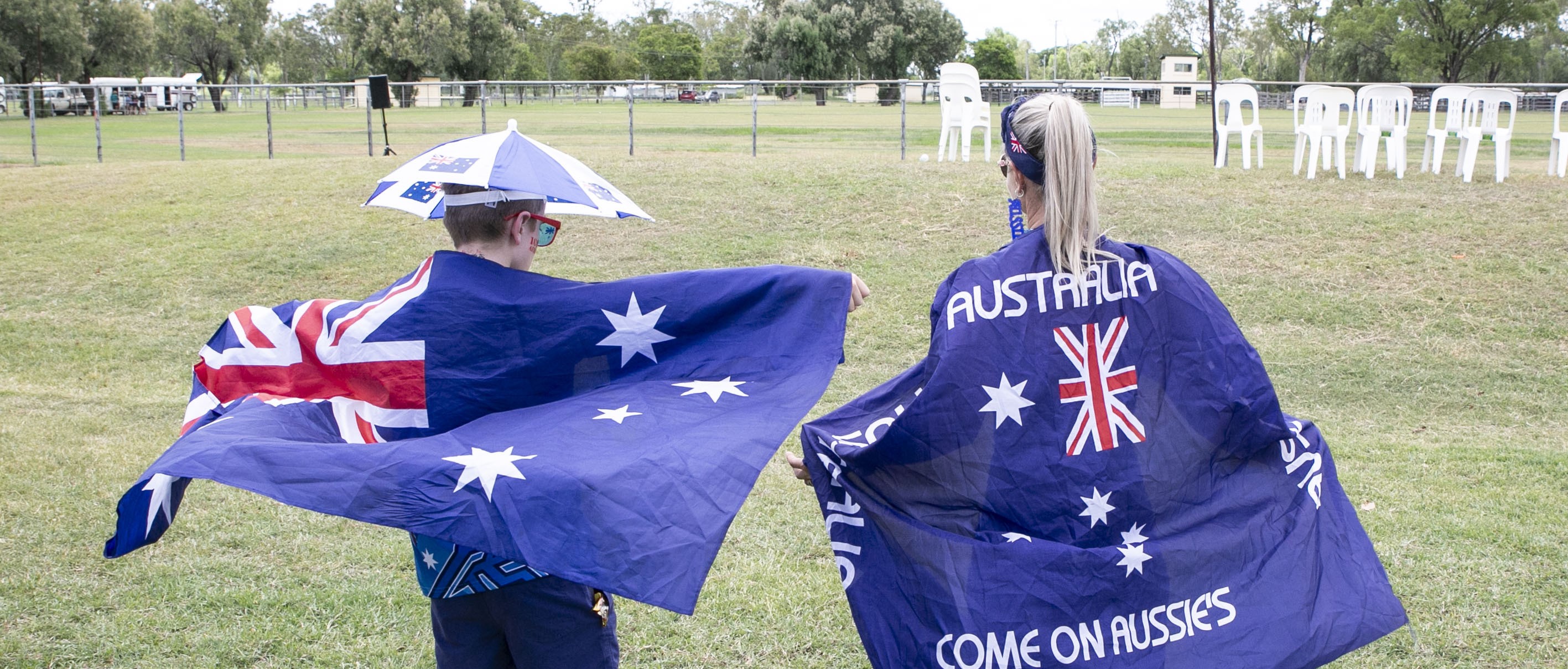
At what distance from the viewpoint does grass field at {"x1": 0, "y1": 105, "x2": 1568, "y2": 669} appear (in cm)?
406

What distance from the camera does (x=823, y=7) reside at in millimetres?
66562

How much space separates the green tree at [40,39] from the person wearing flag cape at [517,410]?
190 ft

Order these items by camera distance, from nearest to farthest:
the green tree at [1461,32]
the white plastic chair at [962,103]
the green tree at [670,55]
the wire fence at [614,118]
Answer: the white plastic chair at [962,103] → the wire fence at [614,118] → the green tree at [1461,32] → the green tree at [670,55]

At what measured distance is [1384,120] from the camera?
44.3 feet

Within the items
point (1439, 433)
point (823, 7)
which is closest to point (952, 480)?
point (1439, 433)

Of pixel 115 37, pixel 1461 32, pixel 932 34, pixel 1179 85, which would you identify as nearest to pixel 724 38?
pixel 932 34

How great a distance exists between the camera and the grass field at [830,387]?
4.06 metres

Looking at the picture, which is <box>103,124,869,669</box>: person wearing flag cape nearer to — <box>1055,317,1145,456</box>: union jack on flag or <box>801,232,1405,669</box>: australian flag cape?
<box>801,232,1405,669</box>: australian flag cape

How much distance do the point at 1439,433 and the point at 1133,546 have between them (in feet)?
17.0

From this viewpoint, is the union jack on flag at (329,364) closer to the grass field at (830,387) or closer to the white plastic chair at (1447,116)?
the grass field at (830,387)

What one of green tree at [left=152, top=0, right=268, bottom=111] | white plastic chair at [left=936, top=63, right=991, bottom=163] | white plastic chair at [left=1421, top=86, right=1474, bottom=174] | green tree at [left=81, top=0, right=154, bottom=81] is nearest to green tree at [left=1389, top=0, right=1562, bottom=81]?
white plastic chair at [left=1421, top=86, right=1474, bottom=174]

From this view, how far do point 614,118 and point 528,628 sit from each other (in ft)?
106

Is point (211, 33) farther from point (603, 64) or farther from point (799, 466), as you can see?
point (799, 466)

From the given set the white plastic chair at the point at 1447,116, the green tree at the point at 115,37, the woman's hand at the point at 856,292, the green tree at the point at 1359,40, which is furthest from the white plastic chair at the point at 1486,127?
the green tree at the point at 115,37
